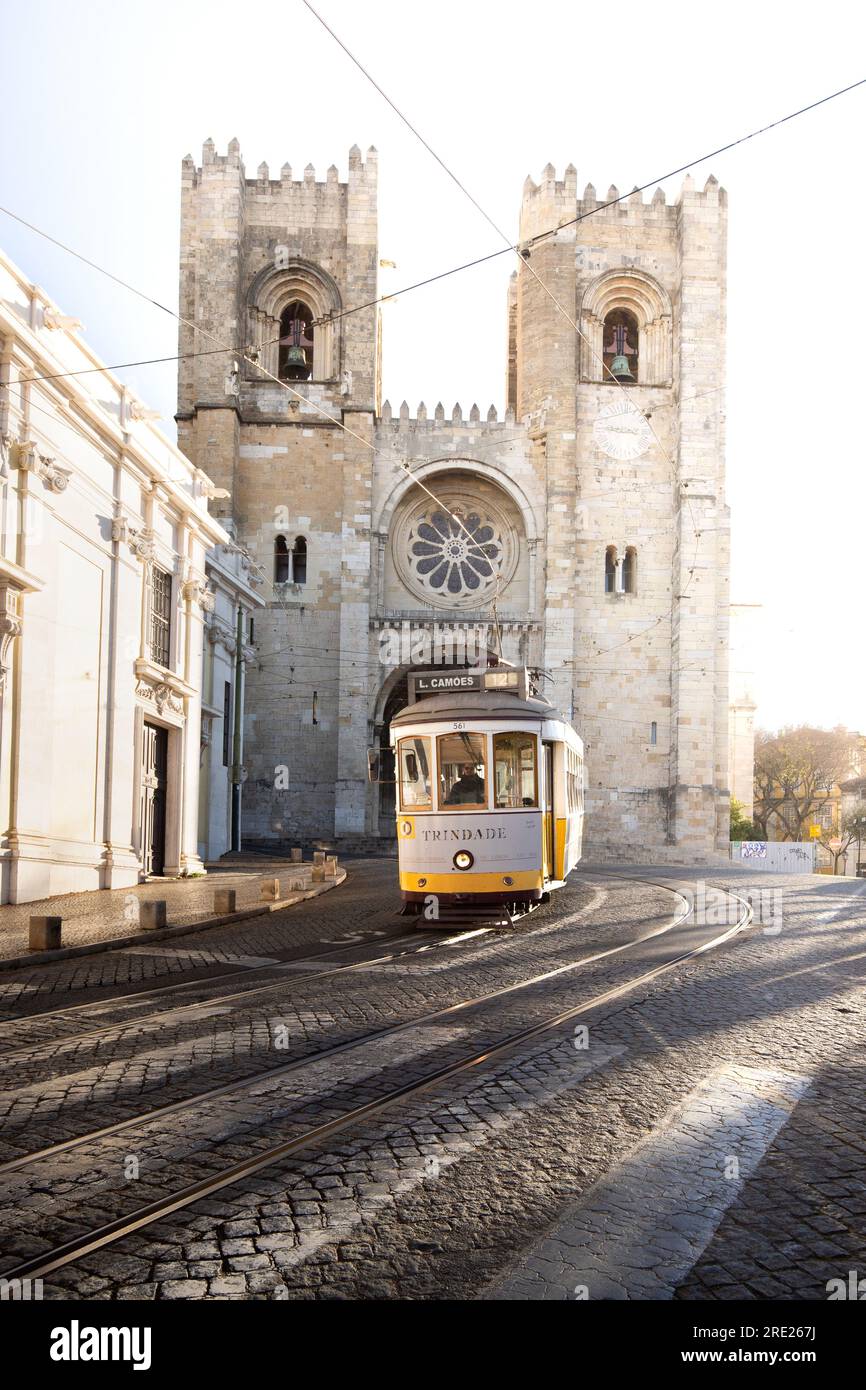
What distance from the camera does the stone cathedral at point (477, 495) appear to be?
39656 millimetres

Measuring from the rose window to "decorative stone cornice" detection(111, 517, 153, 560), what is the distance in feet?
72.1

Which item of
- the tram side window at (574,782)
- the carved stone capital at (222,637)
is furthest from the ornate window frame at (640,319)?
the tram side window at (574,782)

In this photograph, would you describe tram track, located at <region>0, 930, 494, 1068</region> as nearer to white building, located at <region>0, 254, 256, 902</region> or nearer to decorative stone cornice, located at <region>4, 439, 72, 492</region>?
white building, located at <region>0, 254, 256, 902</region>

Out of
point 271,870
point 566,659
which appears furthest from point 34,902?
point 566,659

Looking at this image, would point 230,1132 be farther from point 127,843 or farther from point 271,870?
point 271,870

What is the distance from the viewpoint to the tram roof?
1338 centimetres

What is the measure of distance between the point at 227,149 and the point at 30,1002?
130ft

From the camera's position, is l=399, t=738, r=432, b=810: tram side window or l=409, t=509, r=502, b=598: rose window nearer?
l=399, t=738, r=432, b=810: tram side window

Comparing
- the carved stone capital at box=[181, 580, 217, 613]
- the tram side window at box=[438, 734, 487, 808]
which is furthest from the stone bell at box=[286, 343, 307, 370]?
the tram side window at box=[438, 734, 487, 808]

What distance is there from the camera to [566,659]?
3969 cm

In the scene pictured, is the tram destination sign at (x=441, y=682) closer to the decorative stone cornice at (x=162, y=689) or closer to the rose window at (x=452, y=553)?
the decorative stone cornice at (x=162, y=689)

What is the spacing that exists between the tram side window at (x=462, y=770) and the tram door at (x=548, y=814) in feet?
3.07

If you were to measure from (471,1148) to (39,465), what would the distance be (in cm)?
1346

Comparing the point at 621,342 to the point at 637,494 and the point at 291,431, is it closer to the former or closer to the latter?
the point at 637,494
